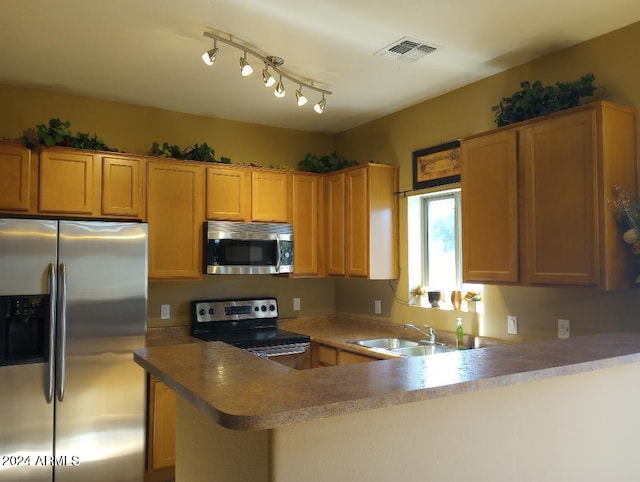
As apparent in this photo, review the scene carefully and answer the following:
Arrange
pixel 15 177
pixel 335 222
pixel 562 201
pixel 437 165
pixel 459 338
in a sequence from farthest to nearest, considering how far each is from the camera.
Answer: pixel 335 222, pixel 437 165, pixel 459 338, pixel 15 177, pixel 562 201

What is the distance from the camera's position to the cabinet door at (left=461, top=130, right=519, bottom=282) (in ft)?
8.90

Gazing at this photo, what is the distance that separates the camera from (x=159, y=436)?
11.0 ft

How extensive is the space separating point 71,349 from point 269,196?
1854 millimetres

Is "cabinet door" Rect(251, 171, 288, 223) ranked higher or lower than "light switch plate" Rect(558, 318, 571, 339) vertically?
higher

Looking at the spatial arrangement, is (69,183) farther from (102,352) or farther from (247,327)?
(247,327)

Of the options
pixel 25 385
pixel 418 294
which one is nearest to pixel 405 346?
pixel 418 294

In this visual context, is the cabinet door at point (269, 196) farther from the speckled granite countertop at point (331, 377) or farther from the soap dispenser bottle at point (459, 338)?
the speckled granite countertop at point (331, 377)

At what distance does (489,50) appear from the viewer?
9.42ft

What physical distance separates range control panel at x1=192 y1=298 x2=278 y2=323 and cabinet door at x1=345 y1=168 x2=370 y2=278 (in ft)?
2.66


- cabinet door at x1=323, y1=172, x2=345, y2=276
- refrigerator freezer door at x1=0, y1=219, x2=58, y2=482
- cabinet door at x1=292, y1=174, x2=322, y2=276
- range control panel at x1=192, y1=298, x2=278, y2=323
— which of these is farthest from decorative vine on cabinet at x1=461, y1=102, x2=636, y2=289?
refrigerator freezer door at x1=0, y1=219, x2=58, y2=482

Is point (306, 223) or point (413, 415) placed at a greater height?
point (306, 223)

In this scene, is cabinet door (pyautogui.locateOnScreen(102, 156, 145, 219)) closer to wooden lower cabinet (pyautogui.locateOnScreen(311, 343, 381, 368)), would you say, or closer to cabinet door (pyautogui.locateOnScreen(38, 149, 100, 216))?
cabinet door (pyautogui.locateOnScreen(38, 149, 100, 216))

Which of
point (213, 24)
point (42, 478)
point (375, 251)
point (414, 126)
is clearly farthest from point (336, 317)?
point (213, 24)

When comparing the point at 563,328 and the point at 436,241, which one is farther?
the point at 436,241
